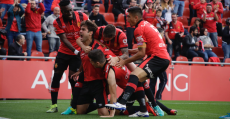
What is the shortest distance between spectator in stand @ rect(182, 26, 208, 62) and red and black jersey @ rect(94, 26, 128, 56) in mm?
7169

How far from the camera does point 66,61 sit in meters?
6.92

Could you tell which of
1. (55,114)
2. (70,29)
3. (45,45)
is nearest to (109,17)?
(45,45)

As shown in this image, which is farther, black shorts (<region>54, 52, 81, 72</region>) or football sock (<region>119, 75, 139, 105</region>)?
black shorts (<region>54, 52, 81, 72</region>)

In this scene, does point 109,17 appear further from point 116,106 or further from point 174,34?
point 116,106

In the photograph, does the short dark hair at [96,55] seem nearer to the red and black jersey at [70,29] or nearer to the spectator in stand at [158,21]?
the red and black jersey at [70,29]

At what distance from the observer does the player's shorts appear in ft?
18.2

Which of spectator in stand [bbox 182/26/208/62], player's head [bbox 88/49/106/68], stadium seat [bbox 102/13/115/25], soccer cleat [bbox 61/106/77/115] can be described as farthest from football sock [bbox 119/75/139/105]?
stadium seat [bbox 102/13/115/25]

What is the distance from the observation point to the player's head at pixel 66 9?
6.51m

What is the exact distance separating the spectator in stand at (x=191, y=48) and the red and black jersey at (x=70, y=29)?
22.5 ft

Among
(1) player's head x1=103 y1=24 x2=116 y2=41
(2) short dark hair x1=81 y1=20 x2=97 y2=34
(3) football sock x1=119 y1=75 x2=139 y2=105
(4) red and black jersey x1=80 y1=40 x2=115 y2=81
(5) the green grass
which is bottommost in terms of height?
(5) the green grass

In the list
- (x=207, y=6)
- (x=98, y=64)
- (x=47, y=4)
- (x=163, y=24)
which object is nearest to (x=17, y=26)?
(x=47, y=4)

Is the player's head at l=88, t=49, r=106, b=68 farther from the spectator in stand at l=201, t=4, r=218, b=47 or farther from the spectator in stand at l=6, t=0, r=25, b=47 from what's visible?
the spectator in stand at l=201, t=4, r=218, b=47

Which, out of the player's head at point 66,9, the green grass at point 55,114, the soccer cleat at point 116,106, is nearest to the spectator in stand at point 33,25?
the green grass at point 55,114

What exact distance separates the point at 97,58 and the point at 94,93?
80cm
